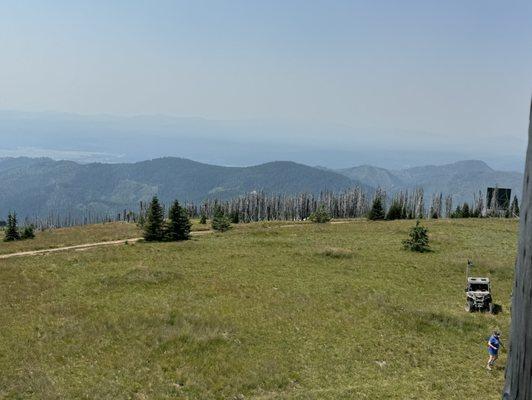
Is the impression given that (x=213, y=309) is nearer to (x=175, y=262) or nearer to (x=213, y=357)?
(x=213, y=357)

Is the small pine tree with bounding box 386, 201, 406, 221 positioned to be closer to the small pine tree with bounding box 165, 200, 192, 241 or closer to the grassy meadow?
the grassy meadow

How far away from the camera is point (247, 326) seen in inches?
1088

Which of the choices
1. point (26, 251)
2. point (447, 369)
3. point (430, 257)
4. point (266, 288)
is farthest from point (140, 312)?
point (26, 251)

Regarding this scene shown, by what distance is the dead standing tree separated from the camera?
A: 6.56 ft

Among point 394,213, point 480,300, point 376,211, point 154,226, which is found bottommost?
point 480,300

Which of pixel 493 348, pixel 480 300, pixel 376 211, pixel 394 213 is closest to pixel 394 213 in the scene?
pixel 394 213

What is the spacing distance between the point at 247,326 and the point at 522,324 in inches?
1051

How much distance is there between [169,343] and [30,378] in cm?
696

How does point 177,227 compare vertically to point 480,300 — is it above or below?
above

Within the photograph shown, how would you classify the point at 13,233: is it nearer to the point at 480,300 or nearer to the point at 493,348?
the point at 480,300

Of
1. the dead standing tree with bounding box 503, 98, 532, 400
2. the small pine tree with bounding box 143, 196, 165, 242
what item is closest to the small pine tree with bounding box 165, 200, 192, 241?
the small pine tree with bounding box 143, 196, 165, 242

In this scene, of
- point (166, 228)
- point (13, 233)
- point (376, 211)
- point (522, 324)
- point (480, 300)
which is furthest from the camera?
point (376, 211)

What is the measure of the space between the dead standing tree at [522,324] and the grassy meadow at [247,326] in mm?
19596

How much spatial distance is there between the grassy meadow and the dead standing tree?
64.3 feet
